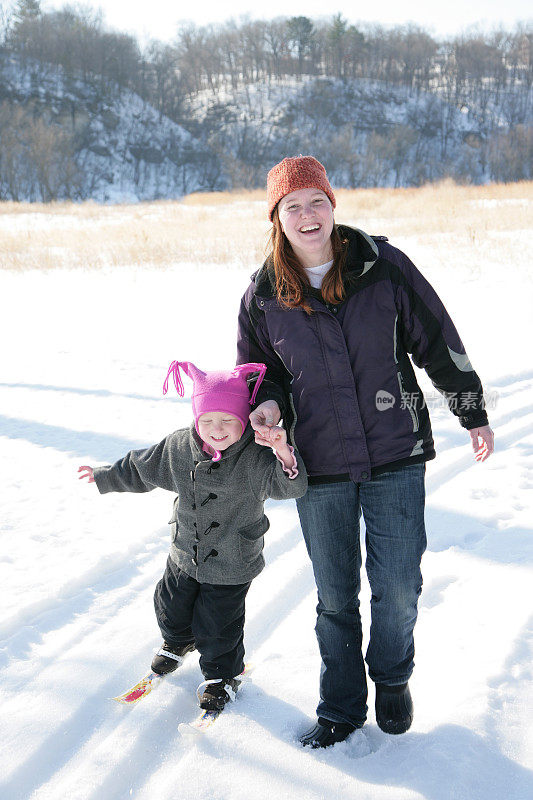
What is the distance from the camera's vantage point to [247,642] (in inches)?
110

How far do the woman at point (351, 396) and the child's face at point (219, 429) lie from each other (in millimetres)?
142


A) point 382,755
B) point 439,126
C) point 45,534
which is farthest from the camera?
point 439,126

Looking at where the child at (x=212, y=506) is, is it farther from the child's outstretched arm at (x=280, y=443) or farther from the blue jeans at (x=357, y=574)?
the blue jeans at (x=357, y=574)

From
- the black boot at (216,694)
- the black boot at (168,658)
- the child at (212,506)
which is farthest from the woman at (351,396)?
the black boot at (168,658)

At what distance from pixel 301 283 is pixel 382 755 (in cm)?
160

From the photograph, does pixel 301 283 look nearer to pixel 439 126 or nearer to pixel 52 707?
pixel 52 707

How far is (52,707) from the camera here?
7.86ft

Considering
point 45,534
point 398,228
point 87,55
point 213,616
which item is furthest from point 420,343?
point 87,55

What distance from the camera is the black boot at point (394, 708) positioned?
223 centimetres

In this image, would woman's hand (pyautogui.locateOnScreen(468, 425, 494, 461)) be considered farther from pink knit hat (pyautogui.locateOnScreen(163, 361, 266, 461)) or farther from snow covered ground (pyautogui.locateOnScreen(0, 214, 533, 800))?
snow covered ground (pyautogui.locateOnScreen(0, 214, 533, 800))

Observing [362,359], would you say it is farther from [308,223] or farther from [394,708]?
[394,708]

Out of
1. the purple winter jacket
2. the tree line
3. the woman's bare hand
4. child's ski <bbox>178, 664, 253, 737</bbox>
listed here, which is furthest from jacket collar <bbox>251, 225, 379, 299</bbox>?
the tree line

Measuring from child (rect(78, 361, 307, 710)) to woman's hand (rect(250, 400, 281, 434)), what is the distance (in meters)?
0.12

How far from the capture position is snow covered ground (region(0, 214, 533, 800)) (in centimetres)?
210
